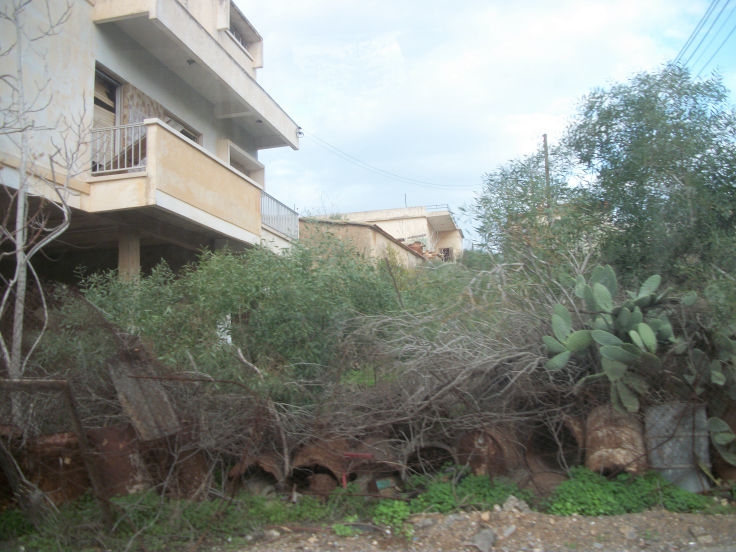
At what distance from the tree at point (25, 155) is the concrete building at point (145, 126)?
34 mm

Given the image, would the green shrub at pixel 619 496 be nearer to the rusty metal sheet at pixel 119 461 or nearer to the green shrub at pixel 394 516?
the green shrub at pixel 394 516

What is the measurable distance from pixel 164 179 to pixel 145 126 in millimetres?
850

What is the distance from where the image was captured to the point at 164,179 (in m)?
8.52

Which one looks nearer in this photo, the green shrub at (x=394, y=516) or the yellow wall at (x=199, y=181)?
the green shrub at (x=394, y=516)

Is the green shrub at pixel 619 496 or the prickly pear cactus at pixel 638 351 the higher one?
the prickly pear cactus at pixel 638 351

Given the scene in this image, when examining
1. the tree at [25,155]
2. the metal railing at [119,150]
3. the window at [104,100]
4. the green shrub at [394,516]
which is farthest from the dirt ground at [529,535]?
the window at [104,100]

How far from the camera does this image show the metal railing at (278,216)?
1225 centimetres

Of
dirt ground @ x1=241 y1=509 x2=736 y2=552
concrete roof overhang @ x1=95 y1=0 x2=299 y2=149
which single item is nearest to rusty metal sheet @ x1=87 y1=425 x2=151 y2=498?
dirt ground @ x1=241 y1=509 x2=736 y2=552

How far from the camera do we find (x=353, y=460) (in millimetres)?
5547

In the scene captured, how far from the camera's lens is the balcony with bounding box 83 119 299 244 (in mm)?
8297

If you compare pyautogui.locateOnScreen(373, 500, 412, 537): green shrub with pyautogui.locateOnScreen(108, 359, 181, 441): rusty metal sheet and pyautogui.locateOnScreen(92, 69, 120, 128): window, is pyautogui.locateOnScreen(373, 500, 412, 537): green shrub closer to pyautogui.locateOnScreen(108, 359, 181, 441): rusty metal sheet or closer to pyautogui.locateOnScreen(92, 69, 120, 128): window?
pyautogui.locateOnScreen(108, 359, 181, 441): rusty metal sheet

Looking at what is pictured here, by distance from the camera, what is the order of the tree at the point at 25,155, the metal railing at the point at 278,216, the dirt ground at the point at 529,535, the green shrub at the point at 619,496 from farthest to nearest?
the metal railing at the point at 278,216
the tree at the point at 25,155
the green shrub at the point at 619,496
the dirt ground at the point at 529,535

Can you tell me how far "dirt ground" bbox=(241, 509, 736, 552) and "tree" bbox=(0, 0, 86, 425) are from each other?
3421 millimetres

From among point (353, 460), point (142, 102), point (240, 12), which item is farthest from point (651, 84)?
point (240, 12)
